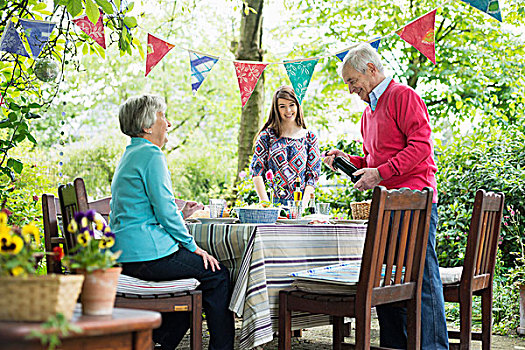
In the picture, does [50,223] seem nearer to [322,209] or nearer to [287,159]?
[322,209]

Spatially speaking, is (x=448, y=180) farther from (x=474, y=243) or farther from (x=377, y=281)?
(x=377, y=281)

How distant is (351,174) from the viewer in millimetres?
2846

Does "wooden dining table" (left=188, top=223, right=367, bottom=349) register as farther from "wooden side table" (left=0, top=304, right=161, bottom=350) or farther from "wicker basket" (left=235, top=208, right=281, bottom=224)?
"wooden side table" (left=0, top=304, right=161, bottom=350)

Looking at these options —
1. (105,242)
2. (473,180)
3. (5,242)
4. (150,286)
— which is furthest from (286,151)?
(5,242)

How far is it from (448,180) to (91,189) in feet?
29.3

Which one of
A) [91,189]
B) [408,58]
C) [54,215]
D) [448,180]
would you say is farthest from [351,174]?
[91,189]

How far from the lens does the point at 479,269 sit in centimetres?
289

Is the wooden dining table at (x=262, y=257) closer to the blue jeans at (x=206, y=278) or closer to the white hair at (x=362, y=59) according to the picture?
the blue jeans at (x=206, y=278)

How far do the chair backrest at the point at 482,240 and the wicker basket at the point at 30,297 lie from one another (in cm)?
211

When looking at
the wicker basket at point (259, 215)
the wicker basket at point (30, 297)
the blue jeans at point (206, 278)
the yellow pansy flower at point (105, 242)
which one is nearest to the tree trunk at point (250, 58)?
the wicker basket at point (259, 215)

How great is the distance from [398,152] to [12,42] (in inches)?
97.2

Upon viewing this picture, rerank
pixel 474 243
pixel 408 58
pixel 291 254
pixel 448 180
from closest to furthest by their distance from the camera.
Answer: pixel 291 254 < pixel 474 243 < pixel 448 180 < pixel 408 58

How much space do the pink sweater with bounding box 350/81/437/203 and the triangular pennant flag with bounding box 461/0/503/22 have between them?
50.1 inches

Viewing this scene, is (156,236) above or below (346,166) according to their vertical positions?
below
